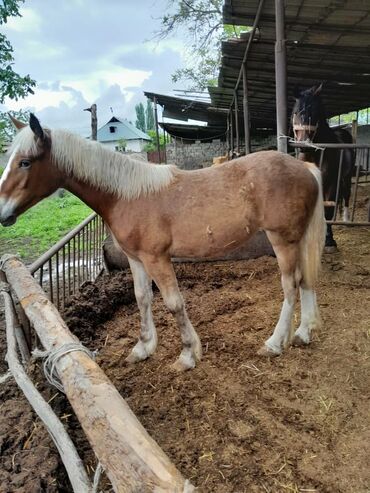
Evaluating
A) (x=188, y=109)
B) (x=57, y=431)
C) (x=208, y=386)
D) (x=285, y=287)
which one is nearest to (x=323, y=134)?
(x=285, y=287)

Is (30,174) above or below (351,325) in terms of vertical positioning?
above

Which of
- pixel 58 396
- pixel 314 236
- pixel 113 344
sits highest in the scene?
pixel 314 236

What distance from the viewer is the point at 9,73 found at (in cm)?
950

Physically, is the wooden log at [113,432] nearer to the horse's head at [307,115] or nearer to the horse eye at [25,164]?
the horse eye at [25,164]

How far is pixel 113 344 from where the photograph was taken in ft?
10.4

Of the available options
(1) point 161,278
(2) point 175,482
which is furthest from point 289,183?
(2) point 175,482

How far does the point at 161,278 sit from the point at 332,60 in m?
5.73

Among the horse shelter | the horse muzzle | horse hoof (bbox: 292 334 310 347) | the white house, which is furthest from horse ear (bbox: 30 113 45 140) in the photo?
the white house

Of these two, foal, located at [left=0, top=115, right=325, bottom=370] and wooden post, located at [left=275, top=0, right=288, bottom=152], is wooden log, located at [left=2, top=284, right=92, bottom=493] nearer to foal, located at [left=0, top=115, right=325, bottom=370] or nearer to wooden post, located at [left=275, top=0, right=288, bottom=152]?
foal, located at [left=0, top=115, right=325, bottom=370]

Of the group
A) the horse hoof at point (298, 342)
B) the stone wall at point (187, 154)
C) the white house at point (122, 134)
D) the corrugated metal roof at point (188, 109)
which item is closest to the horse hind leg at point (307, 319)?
the horse hoof at point (298, 342)

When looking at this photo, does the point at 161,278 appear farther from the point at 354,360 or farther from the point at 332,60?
the point at 332,60

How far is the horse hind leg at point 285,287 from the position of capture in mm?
2727

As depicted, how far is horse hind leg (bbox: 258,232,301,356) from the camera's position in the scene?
8.95 ft

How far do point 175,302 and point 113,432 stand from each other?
1.61m
